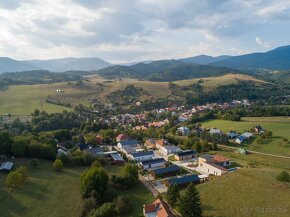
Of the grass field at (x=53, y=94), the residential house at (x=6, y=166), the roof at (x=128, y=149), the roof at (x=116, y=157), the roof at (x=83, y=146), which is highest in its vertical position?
the grass field at (x=53, y=94)

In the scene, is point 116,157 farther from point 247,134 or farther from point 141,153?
point 247,134

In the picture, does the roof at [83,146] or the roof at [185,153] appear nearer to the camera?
the roof at [185,153]

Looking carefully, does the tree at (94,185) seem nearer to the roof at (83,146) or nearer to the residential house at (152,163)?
the residential house at (152,163)

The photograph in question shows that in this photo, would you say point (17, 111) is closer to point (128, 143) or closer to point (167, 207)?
point (128, 143)

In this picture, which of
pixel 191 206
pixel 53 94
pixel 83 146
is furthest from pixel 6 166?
pixel 53 94

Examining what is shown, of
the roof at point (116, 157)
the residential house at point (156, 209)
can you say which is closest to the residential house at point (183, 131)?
the roof at point (116, 157)

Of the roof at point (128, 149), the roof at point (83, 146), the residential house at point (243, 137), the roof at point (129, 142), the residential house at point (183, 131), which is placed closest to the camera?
the roof at point (128, 149)

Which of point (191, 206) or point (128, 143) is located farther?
point (128, 143)
